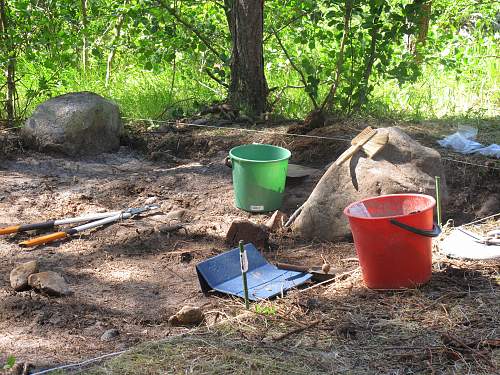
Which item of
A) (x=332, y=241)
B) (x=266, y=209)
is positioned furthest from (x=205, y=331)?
(x=266, y=209)

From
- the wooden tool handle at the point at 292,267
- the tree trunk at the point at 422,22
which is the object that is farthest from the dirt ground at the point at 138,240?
the tree trunk at the point at 422,22

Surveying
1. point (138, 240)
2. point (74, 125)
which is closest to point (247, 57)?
point (74, 125)

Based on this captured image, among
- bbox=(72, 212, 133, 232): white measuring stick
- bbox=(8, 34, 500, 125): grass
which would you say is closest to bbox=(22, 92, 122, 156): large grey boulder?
bbox=(8, 34, 500, 125): grass

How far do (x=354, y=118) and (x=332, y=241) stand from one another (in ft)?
6.53

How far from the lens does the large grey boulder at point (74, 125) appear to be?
642 cm

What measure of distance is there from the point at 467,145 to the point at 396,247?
7.64 feet

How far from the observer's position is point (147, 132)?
6898 mm

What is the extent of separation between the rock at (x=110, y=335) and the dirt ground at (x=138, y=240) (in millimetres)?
28

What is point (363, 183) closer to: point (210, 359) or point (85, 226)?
point (85, 226)

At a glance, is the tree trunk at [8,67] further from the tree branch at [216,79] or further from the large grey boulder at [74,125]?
the tree branch at [216,79]

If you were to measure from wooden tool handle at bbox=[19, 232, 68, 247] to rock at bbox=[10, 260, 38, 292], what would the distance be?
0.55 meters

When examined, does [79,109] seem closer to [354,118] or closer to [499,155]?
[354,118]

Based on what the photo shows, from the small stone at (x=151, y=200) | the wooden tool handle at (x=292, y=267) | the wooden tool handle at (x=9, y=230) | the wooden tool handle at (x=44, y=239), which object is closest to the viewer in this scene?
the wooden tool handle at (x=292, y=267)

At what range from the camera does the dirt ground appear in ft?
12.0
